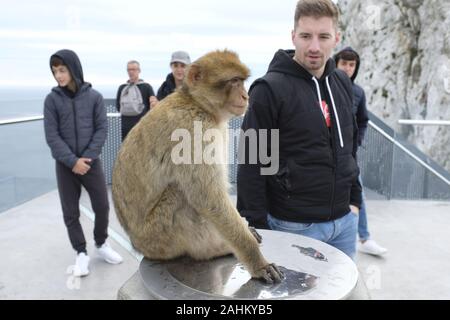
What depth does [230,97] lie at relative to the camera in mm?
1589

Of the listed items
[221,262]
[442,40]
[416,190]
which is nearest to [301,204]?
[221,262]

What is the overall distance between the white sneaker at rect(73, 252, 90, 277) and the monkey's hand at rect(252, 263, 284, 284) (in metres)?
2.29

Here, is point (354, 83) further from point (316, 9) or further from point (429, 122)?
point (429, 122)

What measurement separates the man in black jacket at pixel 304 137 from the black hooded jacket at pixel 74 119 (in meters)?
1.94

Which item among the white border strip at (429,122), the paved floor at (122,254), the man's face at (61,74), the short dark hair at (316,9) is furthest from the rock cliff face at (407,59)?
the short dark hair at (316,9)

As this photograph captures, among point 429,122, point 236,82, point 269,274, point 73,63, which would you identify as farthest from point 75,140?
point 429,122

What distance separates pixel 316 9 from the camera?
5.27 ft

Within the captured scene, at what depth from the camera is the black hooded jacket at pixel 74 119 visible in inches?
127

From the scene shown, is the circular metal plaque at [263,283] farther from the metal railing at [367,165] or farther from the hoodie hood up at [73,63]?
the metal railing at [367,165]

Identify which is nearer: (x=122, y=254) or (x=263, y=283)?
(x=263, y=283)

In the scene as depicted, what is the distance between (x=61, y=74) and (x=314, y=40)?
2164mm

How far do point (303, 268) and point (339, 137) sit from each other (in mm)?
615

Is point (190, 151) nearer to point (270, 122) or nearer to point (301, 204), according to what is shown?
point (270, 122)
